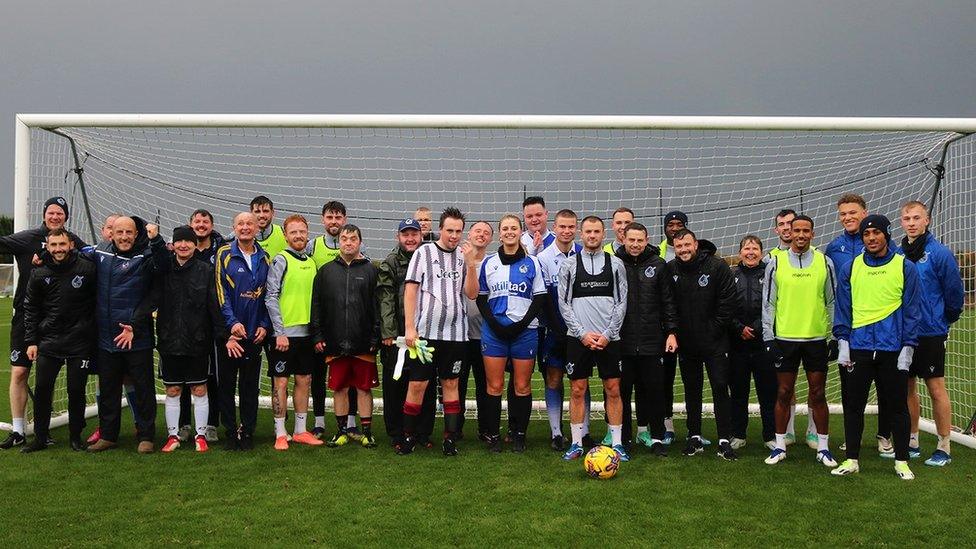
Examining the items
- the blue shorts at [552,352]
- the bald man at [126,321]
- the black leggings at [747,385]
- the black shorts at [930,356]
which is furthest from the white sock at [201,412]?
the black shorts at [930,356]

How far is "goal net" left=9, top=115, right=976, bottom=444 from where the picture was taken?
6633 mm

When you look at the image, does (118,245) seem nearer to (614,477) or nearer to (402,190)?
(402,190)

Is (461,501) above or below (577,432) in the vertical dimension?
below

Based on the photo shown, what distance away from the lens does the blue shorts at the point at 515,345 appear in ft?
17.6

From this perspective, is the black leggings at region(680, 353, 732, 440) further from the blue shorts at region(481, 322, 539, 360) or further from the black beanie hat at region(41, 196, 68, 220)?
the black beanie hat at region(41, 196, 68, 220)

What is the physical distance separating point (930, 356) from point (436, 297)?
376 centimetres

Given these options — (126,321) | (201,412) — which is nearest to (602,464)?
(201,412)

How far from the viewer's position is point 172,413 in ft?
18.3

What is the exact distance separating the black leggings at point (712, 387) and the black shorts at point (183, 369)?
3.83 m

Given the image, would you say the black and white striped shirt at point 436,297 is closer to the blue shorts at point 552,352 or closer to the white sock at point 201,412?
the blue shorts at point 552,352

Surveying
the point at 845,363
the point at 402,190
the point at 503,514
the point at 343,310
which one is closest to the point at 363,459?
the point at 343,310

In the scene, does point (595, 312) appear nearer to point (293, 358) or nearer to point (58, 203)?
point (293, 358)

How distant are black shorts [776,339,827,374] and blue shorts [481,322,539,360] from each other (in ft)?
6.11

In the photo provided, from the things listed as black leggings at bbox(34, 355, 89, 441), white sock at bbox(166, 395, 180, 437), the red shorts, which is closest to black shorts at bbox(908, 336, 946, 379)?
the red shorts
